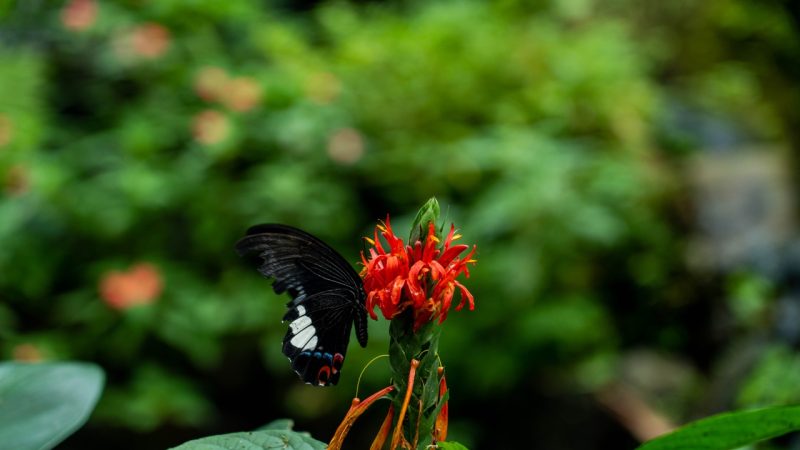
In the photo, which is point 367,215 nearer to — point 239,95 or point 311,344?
point 239,95

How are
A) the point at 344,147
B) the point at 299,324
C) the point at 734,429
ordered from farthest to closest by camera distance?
the point at 344,147 < the point at 299,324 < the point at 734,429

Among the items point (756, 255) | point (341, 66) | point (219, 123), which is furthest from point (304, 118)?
point (756, 255)

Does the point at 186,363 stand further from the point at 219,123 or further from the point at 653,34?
the point at 653,34

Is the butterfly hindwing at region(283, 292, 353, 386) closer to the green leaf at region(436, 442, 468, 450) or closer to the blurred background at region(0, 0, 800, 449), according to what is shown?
the green leaf at region(436, 442, 468, 450)

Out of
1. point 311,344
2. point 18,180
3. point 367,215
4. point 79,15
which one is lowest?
point 311,344

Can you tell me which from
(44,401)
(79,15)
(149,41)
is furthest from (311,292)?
(79,15)

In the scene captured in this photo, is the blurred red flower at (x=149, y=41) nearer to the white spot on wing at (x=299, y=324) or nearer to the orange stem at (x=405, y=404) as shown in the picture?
the white spot on wing at (x=299, y=324)

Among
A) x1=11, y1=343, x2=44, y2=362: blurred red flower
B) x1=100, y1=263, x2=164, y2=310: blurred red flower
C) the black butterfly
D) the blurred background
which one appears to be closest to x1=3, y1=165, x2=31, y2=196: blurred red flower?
the blurred background
